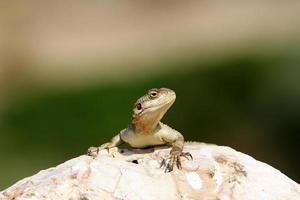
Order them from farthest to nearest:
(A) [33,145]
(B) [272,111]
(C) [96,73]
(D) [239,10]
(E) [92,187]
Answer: (D) [239,10] < (C) [96,73] < (A) [33,145] < (B) [272,111] < (E) [92,187]

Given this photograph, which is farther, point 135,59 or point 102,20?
point 102,20

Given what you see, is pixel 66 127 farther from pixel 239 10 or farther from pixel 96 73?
pixel 239 10

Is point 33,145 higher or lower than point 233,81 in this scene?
lower

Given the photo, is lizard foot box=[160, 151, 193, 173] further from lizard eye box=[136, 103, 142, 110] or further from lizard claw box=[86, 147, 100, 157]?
lizard eye box=[136, 103, 142, 110]

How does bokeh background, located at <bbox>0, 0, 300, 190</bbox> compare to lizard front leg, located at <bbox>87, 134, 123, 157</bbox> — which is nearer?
lizard front leg, located at <bbox>87, 134, 123, 157</bbox>

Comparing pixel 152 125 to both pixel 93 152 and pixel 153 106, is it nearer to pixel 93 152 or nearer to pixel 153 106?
pixel 153 106

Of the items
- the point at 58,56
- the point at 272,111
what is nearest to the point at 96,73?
the point at 58,56

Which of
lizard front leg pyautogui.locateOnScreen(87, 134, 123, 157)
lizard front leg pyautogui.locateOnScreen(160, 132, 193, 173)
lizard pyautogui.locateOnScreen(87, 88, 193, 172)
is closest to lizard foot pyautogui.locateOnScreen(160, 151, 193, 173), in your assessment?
lizard front leg pyautogui.locateOnScreen(160, 132, 193, 173)

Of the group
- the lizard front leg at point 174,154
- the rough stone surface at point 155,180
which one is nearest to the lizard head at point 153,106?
the lizard front leg at point 174,154
